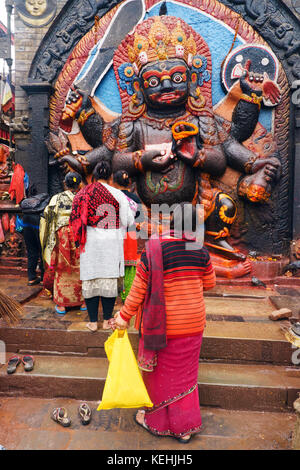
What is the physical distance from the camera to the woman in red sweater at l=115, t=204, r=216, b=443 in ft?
7.63

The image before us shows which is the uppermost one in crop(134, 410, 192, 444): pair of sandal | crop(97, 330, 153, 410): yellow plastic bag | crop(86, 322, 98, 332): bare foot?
crop(97, 330, 153, 410): yellow plastic bag

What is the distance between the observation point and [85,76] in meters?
6.34

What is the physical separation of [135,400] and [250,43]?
6178mm

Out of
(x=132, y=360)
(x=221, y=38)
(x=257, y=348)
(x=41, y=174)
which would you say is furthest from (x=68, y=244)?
(x=221, y=38)

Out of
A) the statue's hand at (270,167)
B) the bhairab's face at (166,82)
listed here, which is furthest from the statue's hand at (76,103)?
the statue's hand at (270,167)

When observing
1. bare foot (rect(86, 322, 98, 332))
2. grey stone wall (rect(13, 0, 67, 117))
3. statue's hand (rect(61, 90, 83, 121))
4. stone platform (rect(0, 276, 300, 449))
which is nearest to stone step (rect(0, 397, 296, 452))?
stone platform (rect(0, 276, 300, 449))

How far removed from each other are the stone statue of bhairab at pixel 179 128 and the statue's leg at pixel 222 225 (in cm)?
2

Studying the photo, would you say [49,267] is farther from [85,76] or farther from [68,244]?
[85,76]

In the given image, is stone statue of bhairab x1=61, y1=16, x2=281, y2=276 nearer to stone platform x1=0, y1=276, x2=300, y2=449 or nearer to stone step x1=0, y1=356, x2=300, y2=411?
stone platform x1=0, y1=276, x2=300, y2=449

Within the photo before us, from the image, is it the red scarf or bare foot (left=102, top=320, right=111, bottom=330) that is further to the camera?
bare foot (left=102, top=320, right=111, bottom=330)

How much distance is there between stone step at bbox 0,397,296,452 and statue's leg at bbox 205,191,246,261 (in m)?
3.18

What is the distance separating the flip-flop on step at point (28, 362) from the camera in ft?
10.7

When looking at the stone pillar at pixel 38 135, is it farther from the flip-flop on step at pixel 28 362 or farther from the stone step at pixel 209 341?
the flip-flop on step at pixel 28 362
